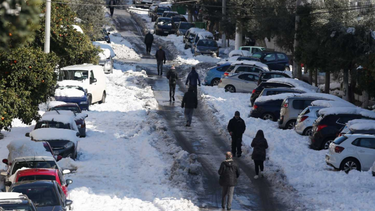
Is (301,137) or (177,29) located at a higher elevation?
(177,29)

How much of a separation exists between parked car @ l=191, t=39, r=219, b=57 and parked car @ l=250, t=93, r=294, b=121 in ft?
71.0

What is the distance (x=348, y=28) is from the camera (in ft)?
100

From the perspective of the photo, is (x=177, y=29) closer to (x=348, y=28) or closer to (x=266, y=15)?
(x=266, y=15)

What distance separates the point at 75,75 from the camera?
102ft

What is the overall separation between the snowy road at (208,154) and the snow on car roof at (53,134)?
4.09 metres

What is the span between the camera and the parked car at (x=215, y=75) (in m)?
37.2

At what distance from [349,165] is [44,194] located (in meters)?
9.66

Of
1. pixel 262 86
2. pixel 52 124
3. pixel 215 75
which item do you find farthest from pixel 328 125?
pixel 215 75

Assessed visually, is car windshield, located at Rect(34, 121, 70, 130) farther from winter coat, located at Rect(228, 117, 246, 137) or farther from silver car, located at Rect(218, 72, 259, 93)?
silver car, located at Rect(218, 72, 259, 93)

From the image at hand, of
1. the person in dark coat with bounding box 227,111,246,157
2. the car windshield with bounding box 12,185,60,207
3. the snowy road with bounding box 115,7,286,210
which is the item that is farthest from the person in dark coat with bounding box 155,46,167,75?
the car windshield with bounding box 12,185,60,207

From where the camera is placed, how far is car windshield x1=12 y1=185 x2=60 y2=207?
13.6 meters

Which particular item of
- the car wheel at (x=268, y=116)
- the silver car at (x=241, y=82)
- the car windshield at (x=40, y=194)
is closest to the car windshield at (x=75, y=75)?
the silver car at (x=241, y=82)

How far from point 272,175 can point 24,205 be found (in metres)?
8.94

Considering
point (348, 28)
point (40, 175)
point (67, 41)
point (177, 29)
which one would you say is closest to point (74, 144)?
point (40, 175)
